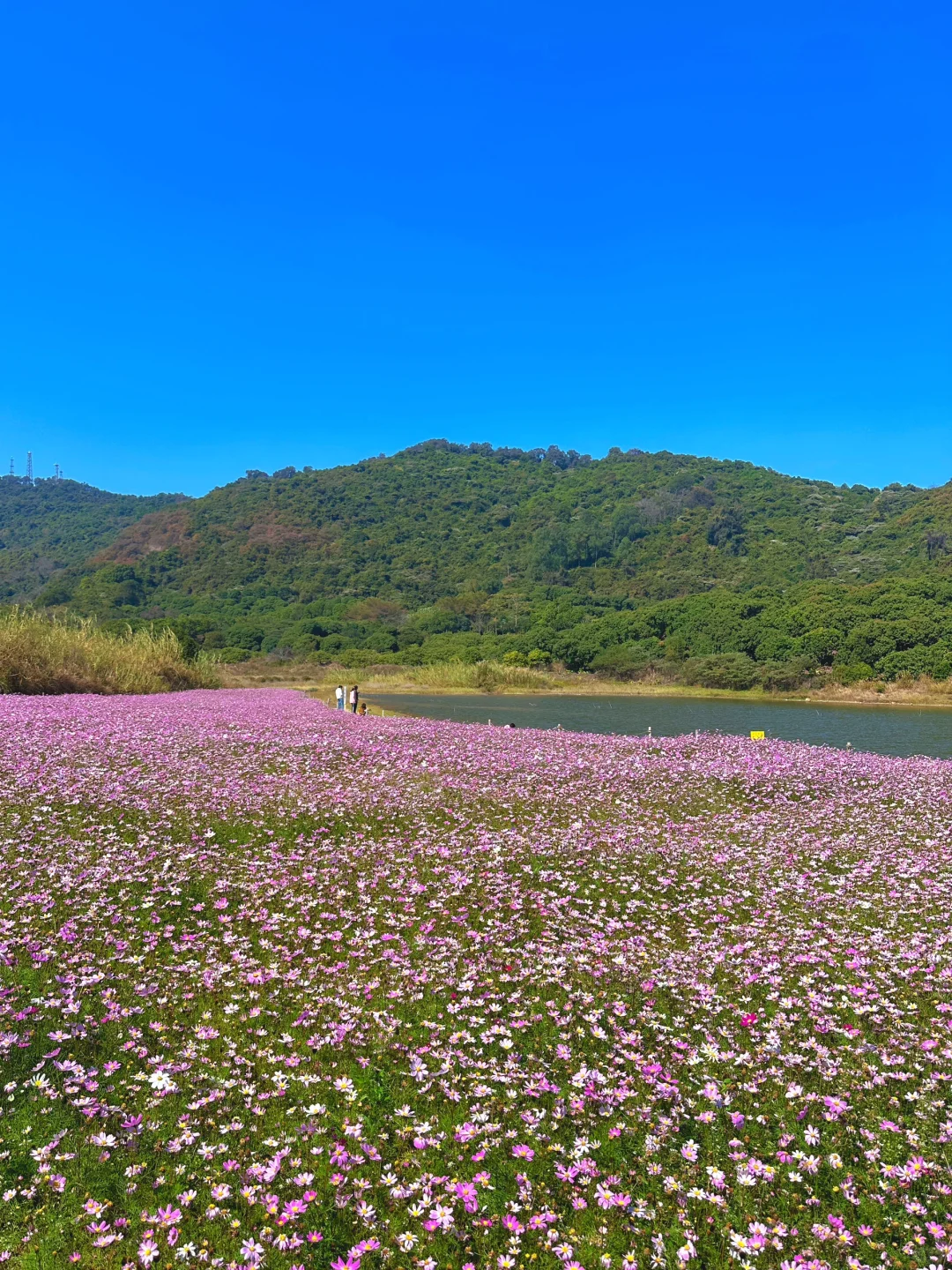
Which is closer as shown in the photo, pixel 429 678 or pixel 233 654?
pixel 429 678

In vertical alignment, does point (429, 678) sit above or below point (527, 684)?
above

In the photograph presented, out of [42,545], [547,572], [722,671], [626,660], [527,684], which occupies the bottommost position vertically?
[527,684]

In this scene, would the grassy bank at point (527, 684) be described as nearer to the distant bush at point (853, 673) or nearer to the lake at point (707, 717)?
the distant bush at point (853, 673)

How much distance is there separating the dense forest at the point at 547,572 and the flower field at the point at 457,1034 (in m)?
67.2

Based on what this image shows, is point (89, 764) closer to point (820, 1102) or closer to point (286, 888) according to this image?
point (286, 888)

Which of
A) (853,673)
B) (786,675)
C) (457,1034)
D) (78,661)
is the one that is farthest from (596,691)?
(457,1034)

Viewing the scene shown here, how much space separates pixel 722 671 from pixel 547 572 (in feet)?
232

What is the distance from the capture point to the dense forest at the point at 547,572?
266 feet

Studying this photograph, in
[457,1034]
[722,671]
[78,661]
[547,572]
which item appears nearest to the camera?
[457,1034]

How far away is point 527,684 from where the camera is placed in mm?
75125

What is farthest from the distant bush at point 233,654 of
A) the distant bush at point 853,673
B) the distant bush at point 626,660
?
the distant bush at point 853,673

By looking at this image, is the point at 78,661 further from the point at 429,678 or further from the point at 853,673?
the point at 853,673

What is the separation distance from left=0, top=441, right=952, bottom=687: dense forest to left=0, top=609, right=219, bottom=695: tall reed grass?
4125 cm

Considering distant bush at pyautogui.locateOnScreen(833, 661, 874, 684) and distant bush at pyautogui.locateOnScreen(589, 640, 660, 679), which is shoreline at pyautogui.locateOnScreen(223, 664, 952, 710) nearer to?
distant bush at pyautogui.locateOnScreen(833, 661, 874, 684)
